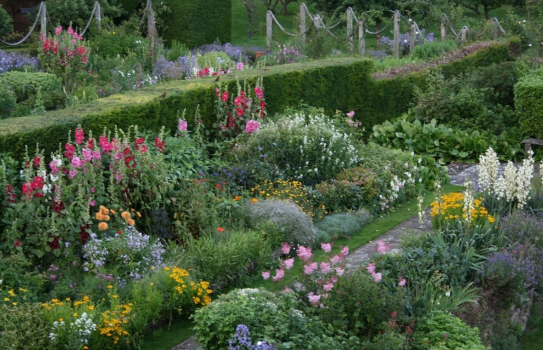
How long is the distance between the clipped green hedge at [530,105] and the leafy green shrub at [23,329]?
9.44m

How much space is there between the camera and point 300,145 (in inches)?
370

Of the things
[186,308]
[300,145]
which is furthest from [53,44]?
[186,308]

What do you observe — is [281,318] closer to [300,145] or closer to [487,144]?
[300,145]

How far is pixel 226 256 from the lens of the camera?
6.80m

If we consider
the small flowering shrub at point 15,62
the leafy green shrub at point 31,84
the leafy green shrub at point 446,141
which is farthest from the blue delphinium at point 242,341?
the small flowering shrub at point 15,62

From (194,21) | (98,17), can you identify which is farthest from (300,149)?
(194,21)

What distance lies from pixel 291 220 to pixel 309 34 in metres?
9.37

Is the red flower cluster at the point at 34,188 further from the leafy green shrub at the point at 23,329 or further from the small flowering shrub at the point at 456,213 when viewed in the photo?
the small flowering shrub at the point at 456,213

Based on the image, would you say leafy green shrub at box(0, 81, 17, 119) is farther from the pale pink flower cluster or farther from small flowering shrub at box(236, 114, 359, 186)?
the pale pink flower cluster

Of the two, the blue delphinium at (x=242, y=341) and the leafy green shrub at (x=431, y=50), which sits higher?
the blue delphinium at (x=242, y=341)

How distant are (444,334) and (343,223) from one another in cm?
314

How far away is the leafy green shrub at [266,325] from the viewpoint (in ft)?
16.5

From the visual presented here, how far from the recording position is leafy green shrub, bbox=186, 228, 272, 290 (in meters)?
6.73

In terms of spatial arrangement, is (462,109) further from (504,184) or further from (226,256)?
(226,256)
